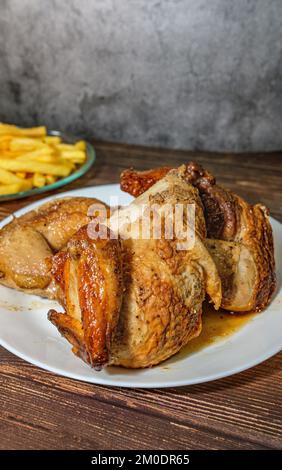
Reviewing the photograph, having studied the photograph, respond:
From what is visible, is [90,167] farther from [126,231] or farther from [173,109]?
[126,231]

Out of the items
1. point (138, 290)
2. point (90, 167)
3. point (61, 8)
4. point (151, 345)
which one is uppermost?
point (61, 8)

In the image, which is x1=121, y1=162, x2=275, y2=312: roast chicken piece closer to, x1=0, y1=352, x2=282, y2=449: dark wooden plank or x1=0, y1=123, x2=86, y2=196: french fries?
x1=0, y1=352, x2=282, y2=449: dark wooden plank

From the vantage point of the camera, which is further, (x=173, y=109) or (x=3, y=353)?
(x=173, y=109)

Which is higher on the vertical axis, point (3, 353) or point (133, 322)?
point (133, 322)

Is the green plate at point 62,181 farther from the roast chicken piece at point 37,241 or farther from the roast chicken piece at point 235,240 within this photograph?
the roast chicken piece at point 235,240

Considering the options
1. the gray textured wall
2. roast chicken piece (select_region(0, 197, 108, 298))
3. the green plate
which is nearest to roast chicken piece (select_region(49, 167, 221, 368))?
roast chicken piece (select_region(0, 197, 108, 298))

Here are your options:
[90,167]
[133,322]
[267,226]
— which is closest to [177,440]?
[133,322]

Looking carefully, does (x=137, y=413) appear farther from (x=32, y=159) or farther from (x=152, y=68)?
(x=152, y=68)
